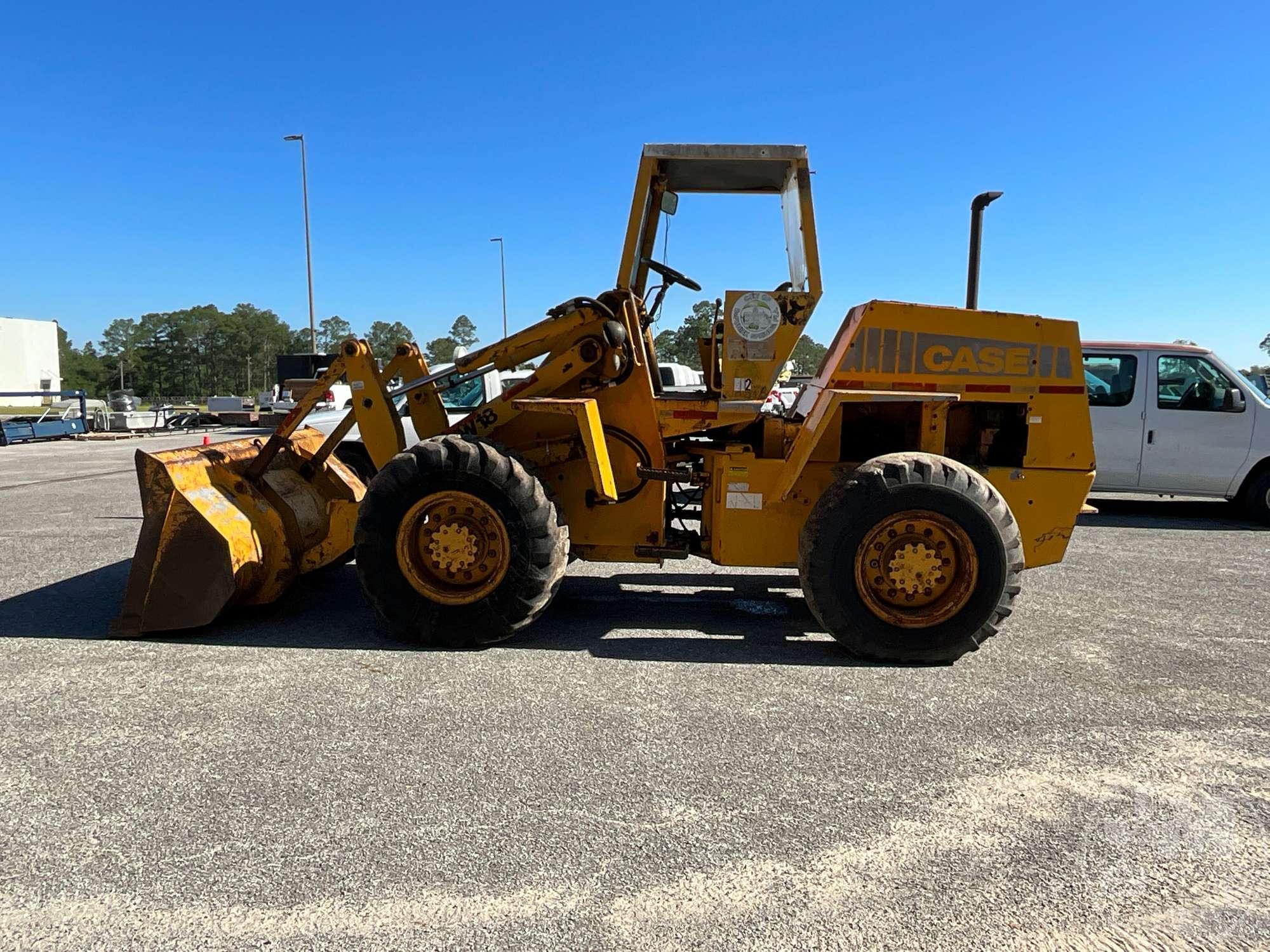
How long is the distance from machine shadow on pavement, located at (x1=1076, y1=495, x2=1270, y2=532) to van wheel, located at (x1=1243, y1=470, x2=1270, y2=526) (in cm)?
10

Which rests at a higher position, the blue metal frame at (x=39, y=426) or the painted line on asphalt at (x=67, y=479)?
the blue metal frame at (x=39, y=426)

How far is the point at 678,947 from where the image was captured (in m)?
2.34

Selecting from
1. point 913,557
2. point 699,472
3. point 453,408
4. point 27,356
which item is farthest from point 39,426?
point 27,356

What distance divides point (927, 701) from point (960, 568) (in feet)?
2.90

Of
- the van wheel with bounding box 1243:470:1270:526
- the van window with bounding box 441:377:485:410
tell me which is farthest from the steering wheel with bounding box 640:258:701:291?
the van wheel with bounding box 1243:470:1270:526

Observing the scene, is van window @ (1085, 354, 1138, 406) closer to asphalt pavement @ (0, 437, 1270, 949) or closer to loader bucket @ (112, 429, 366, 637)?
asphalt pavement @ (0, 437, 1270, 949)

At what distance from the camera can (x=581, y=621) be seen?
17.9 feet

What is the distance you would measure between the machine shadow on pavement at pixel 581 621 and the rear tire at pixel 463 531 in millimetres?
185

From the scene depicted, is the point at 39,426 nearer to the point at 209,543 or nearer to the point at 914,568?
the point at 209,543

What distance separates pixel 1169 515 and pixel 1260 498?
93cm

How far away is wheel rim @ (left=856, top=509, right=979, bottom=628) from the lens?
15.0 feet

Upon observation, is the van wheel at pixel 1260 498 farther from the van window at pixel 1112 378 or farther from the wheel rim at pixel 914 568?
the wheel rim at pixel 914 568

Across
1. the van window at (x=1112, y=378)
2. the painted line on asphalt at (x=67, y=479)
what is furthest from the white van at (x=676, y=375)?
the painted line on asphalt at (x=67, y=479)

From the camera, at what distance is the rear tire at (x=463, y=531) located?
4.74m
